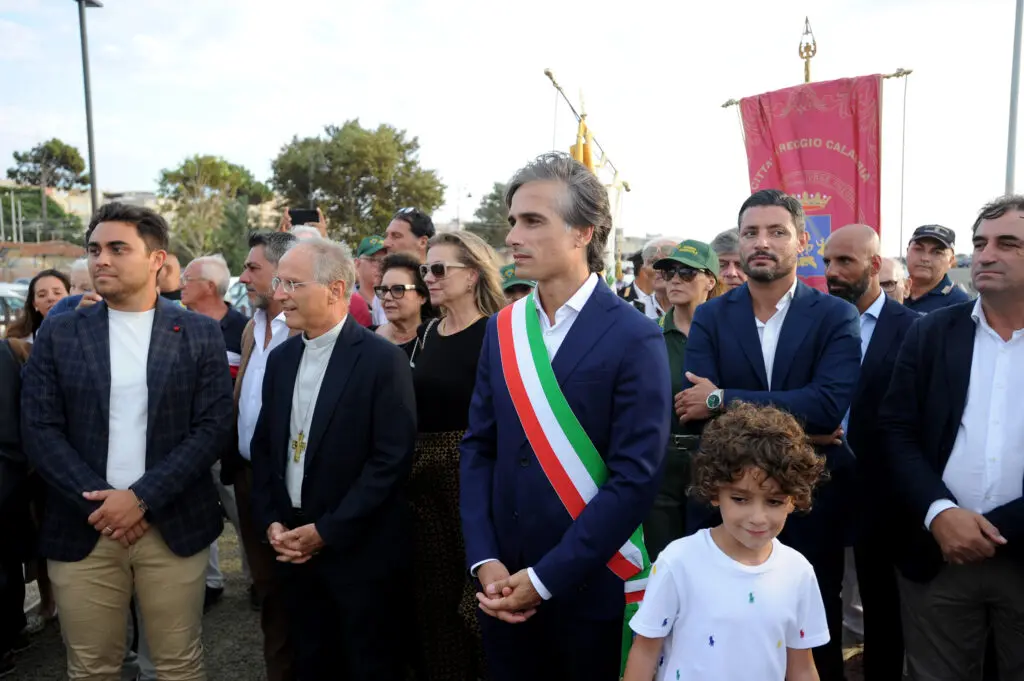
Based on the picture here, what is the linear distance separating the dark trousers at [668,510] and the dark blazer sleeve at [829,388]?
0.84 meters

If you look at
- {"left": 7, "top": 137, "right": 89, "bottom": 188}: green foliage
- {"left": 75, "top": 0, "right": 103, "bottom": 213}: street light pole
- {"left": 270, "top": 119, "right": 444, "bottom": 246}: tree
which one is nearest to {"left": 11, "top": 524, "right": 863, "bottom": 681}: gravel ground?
{"left": 75, "top": 0, "right": 103, "bottom": 213}: street light pole

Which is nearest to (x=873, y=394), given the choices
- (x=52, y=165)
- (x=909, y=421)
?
(x=909, y=421)

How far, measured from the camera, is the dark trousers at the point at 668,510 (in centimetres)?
363

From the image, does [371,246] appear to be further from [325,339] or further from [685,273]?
[685,273]

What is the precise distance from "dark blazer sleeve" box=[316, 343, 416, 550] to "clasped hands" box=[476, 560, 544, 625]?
93cm

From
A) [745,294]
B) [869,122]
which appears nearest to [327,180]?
[869,122]

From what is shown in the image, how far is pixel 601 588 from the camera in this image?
2287 mm

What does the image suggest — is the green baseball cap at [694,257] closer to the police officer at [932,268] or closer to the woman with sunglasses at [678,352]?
the woman with sunglasses at [678,352]

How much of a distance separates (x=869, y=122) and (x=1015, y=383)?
354 cm

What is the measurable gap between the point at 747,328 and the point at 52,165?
101967 mm

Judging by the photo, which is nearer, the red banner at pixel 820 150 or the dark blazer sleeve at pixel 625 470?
Result: the dark blazer sleeve at pixel 625 470

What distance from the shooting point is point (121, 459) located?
124 inches

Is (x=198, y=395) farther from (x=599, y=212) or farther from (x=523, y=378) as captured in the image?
(x=599, y=212)

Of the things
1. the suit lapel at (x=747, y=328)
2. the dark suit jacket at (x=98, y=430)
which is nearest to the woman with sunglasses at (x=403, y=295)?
the dark suit jacket at (x=98, y=430)
